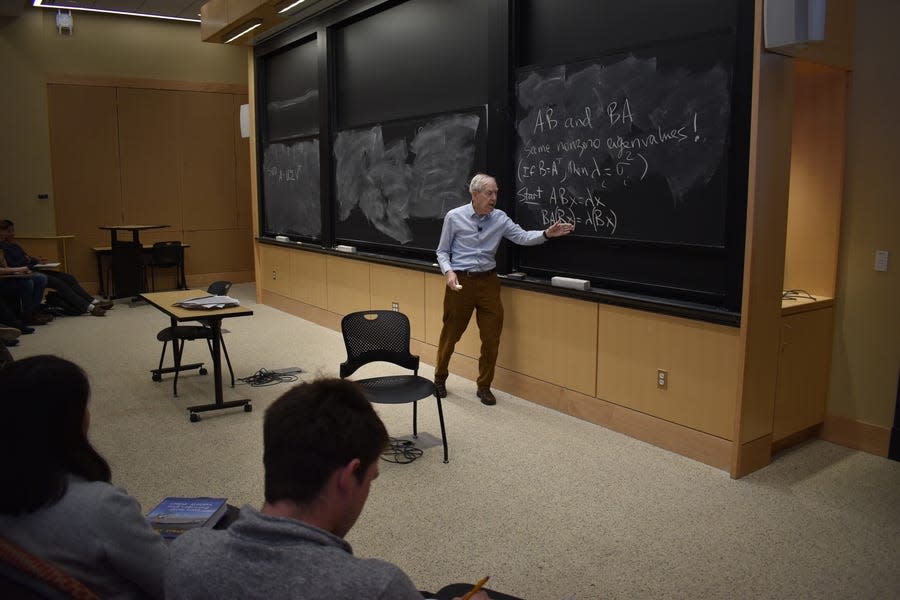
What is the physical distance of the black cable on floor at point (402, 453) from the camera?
4.00 meters

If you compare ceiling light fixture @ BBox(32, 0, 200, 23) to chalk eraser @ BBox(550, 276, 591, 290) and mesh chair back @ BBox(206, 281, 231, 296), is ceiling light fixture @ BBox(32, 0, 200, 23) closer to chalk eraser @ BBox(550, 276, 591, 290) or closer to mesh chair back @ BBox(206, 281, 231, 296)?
mesh chair back @ BBox(206, 281, 231, 296)

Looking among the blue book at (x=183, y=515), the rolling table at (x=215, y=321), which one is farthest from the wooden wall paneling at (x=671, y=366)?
the blue book at (x=183, y=515)

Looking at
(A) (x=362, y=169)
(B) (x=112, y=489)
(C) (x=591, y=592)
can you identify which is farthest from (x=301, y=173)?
(B) (x=112, y=489)

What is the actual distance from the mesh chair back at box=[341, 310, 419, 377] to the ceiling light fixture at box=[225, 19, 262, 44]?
4658 mm

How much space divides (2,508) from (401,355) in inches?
112

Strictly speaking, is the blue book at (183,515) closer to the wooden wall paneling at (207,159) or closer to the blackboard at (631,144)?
the blackboard at (631,144)

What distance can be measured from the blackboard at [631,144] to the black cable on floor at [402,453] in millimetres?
1718

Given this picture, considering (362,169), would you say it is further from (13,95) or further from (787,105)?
(13,95)

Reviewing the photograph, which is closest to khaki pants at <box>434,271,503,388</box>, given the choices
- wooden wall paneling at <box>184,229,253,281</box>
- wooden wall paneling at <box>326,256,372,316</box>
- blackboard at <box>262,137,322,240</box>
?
wooden wall paneling at <box>326,256,372,316</box>

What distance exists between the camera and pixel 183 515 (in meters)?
1.86

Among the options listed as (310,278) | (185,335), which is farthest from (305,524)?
(310,278)

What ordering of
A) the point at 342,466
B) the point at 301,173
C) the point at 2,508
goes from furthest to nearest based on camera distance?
the point at 301,173
the point at 2,508
the point at 342,466

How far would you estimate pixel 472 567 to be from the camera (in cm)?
289

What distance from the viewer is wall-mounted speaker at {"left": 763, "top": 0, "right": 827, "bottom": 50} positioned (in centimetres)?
331
